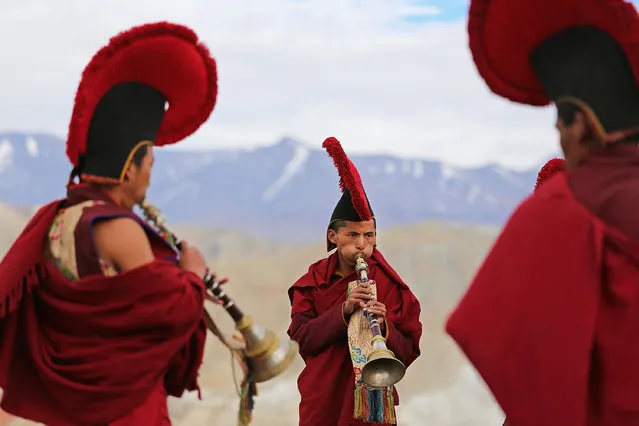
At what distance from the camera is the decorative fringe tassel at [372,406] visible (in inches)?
212

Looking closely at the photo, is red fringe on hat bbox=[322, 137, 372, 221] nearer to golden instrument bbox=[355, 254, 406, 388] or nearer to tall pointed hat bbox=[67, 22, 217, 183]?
golden instrument bbox=[355, 254, 406, 388]

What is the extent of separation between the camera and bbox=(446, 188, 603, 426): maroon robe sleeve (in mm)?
3256

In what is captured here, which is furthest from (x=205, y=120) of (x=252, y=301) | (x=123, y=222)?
(x=252, y=301)

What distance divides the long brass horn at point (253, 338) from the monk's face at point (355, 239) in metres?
1.49

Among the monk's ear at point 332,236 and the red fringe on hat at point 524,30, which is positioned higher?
the red fringe on hat at point 524,30

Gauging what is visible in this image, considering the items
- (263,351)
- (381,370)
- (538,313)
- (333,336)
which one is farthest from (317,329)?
(538,313)

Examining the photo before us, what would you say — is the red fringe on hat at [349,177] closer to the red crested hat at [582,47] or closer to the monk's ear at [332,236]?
the monk's ear at [332,236]

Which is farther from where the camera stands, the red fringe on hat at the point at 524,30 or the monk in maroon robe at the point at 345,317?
the monk in maroon robe at the point at 345,317

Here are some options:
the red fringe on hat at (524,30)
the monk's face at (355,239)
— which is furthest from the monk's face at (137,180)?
the monk's face at (355,239)

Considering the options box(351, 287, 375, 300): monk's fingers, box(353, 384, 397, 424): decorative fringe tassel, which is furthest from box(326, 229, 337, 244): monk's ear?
box(353, 384, 397, 424): decorative fringe tassel

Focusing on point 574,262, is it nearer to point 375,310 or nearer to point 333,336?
point 375,310

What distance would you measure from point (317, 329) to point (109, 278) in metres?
1.94

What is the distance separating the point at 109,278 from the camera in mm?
3807

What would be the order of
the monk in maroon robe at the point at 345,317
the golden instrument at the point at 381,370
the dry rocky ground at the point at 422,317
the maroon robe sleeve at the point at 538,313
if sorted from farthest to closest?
the dry rocky ground at the point at 422,317 → the monk in maroon robe at the point at 345,317 → the golden instrument at the point at 381,370 → the maroon robe sleeve at the point at 538,313
